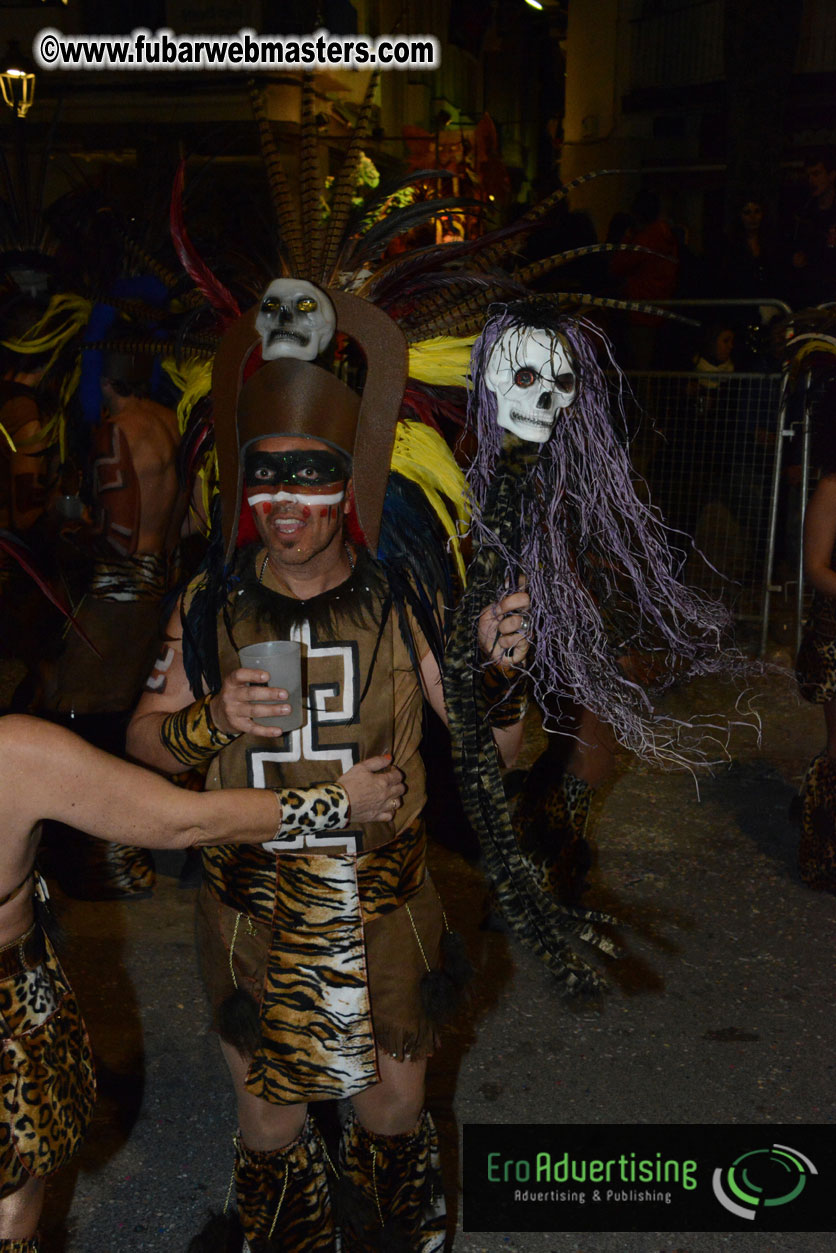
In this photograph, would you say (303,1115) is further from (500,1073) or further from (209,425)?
(209,425)

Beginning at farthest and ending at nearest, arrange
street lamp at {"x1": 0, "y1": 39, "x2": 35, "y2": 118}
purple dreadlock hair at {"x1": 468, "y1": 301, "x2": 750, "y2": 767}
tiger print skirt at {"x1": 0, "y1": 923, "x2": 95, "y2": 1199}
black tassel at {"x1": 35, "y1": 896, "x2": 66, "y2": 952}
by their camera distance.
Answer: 1. street lamp at {"x1": 0, "y1": 39, "x2": 35, "y2": 118}
2. purple dreadlock hair at {"x1": 468, "y1": 301, "x2": 750, "y2": 767}
3. black tassel at {"x1": 35, "y1": 896, "x2": 66, "y2": 952}
4. tiger print skirt at {"x1": 0, "y1": 923, "x2": 95, "y2": 1199}

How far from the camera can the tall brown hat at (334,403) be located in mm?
2328

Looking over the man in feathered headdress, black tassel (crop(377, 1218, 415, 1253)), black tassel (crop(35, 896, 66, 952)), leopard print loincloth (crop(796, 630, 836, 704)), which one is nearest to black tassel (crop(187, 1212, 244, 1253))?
the man in feathered headdress

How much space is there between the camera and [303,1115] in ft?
8.05

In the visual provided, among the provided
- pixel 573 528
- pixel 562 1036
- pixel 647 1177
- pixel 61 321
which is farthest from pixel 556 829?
pixel 61 321

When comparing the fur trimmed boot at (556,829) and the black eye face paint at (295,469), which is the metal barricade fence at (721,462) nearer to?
the fur trimmed boot at (556,829)

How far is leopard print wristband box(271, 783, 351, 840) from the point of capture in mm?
2182

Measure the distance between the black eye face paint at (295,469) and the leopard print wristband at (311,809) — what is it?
0.60 meters

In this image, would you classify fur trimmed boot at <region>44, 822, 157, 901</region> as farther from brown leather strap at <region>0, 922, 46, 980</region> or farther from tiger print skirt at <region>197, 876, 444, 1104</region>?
brown leather strap at <region>0, 922, 46, 980</region>

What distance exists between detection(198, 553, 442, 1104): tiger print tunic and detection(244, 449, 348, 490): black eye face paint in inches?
9.8

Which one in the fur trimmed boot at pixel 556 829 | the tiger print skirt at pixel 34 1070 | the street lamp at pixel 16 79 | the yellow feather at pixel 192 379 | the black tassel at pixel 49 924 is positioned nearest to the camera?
the tiger print skirt at pixel 34 1070

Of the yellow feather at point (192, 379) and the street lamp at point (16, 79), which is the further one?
the street lamp at point (16, 79)

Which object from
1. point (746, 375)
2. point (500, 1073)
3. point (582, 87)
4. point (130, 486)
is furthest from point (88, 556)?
point (582, 87)

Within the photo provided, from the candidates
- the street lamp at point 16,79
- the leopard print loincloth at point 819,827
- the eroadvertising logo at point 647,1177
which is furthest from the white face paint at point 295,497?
the street lamp at point 16,79
